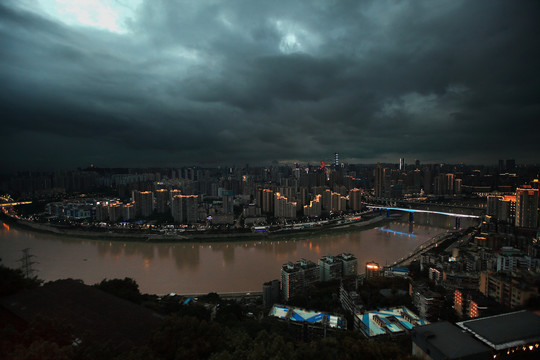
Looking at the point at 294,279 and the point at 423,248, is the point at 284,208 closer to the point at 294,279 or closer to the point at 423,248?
the point at 423,248

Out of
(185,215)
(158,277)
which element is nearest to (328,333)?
(158,277)

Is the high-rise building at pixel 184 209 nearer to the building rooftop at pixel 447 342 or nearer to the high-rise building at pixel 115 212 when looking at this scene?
the high-rise building at pixel 115 212

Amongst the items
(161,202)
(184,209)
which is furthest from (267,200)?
(161,202)

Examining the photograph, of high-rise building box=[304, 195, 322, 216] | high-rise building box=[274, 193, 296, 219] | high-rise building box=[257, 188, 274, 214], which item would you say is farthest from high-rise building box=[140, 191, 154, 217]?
high-rise building box=[304, 195, 322, 216]

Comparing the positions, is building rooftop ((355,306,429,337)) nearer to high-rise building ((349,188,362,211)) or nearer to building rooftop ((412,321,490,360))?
building rooftop ((412,321,490,360))

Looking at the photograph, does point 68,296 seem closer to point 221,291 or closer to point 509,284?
point 221,291

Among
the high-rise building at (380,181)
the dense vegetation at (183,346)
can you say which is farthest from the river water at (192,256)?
the high-rise building at (380,181)
